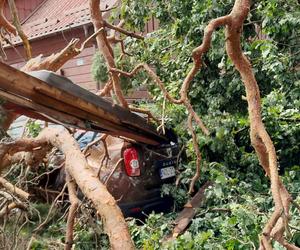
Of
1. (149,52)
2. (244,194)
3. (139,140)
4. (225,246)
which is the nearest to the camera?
(225,246)

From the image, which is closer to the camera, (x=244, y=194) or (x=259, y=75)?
(x=244, y=194)

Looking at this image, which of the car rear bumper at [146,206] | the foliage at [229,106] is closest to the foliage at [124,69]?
the foliage at [229,106]

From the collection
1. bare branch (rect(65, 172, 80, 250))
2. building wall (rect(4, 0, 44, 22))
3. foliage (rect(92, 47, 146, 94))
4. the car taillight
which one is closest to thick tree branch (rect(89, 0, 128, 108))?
the car taillight

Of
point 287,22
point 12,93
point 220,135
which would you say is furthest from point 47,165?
point 287,22

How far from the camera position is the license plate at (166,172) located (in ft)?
17.2

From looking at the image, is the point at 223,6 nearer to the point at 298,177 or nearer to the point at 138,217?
the point at 298,177

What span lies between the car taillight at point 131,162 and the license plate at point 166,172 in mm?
387

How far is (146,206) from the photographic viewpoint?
5074 mm

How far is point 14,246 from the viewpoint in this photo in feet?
13.3

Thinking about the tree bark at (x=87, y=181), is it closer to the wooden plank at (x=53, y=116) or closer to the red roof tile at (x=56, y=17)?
the wooden plank at (x=53, y=116)

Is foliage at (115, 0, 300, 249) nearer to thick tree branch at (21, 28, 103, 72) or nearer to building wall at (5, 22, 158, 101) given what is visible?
thick tree branch at (21, 28, 103, 72)

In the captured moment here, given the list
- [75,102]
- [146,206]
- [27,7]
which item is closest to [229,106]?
[146,206]

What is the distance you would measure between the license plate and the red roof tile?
7.40 metres

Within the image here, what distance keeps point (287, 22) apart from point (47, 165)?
3.76 m
